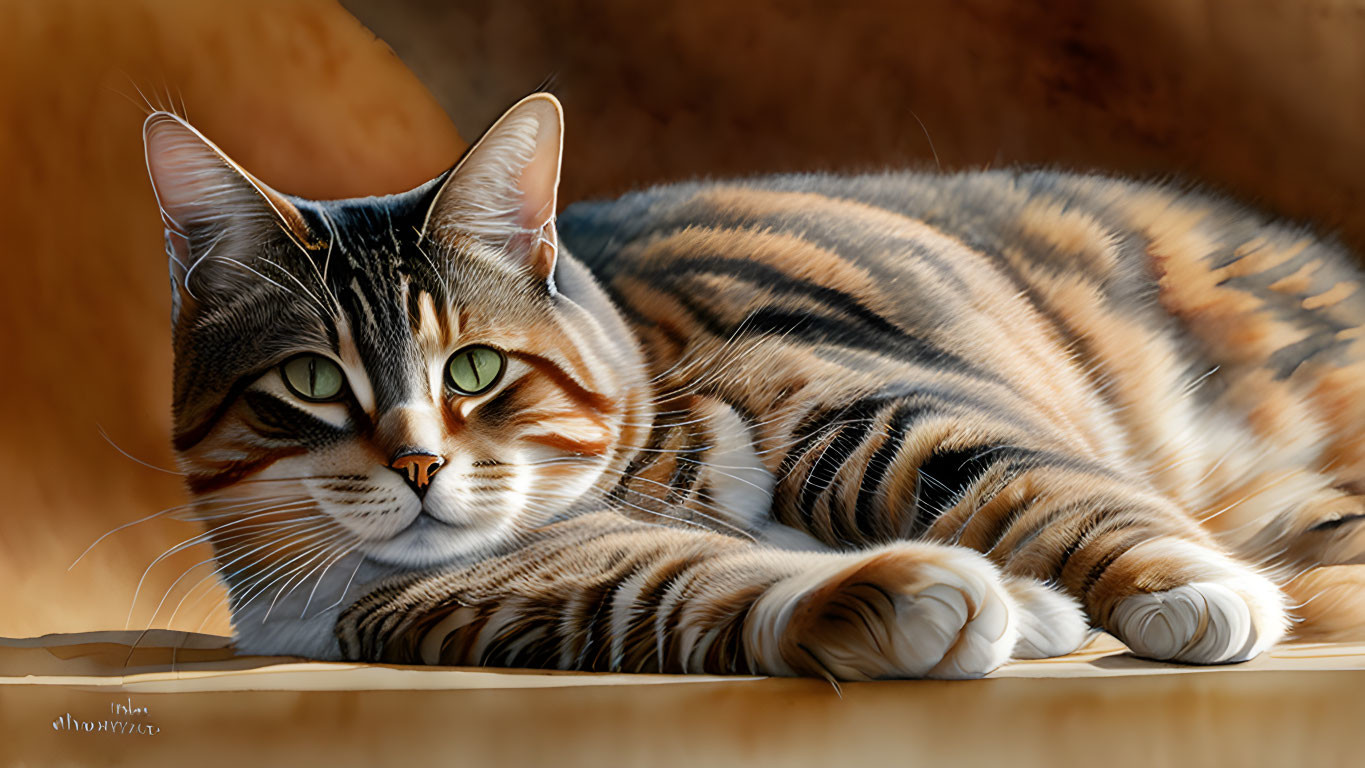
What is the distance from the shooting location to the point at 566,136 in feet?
4.05

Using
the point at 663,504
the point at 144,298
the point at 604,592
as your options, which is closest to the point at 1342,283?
the point at 663,504

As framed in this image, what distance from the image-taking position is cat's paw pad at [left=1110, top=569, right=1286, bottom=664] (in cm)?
77

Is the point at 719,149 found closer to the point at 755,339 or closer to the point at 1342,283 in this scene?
the point at 755,339

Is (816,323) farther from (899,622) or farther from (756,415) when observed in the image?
(899,622)

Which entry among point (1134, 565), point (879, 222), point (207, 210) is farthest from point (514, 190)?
point (1134, 565)

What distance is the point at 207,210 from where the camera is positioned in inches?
40.5

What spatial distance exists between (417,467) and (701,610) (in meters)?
0.27

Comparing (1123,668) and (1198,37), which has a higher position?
(1198,37)

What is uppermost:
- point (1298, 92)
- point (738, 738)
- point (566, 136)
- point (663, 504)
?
point (1298, 92)

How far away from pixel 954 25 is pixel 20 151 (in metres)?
1.05

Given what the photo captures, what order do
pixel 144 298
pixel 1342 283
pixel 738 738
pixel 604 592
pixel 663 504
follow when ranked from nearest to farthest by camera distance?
pixel 738 738 < pixel 604 592 < pixel 663 504 < pixel 144 298 < pixel 1342 283

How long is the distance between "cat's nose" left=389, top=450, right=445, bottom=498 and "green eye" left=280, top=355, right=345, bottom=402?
0.10 m

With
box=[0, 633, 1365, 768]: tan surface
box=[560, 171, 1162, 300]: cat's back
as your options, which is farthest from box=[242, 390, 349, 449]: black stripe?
box=[560, 171, 1162, 300]: cat's back
